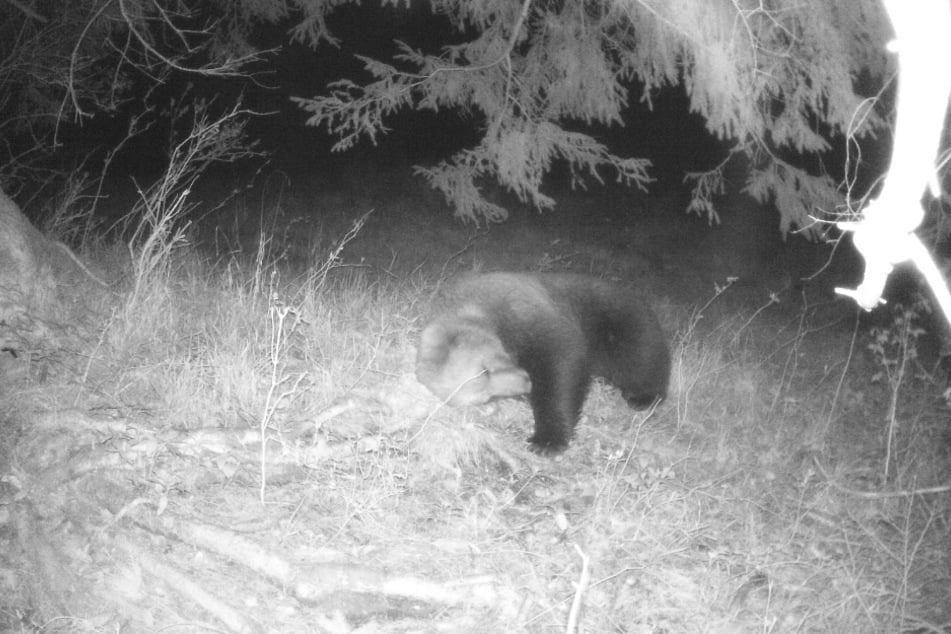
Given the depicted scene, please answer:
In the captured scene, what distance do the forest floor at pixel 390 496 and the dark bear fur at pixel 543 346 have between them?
0.19 metres

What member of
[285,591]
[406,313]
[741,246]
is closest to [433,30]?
[406,313]

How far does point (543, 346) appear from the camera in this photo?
4.56m

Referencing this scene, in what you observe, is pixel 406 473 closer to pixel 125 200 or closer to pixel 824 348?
pixel 824 348

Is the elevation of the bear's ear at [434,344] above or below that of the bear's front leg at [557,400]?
above

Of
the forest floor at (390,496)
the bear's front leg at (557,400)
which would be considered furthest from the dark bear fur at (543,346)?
the forest floor at (390,496)

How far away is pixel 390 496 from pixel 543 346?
1603 millimetres

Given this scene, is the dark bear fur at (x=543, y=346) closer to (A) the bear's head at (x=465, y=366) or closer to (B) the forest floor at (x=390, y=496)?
(A) the bear's head at (x=465, y=366)

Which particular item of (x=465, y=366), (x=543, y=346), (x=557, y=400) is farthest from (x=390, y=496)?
(x=543, y=346)

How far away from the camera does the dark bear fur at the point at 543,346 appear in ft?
14.3

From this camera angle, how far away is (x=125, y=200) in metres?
13.4

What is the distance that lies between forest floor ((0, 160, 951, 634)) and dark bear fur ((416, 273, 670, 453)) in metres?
0.19

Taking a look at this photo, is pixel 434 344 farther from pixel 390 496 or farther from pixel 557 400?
pixel 390 496

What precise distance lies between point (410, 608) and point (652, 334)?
3200 mm

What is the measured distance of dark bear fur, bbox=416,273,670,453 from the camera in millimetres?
4355
